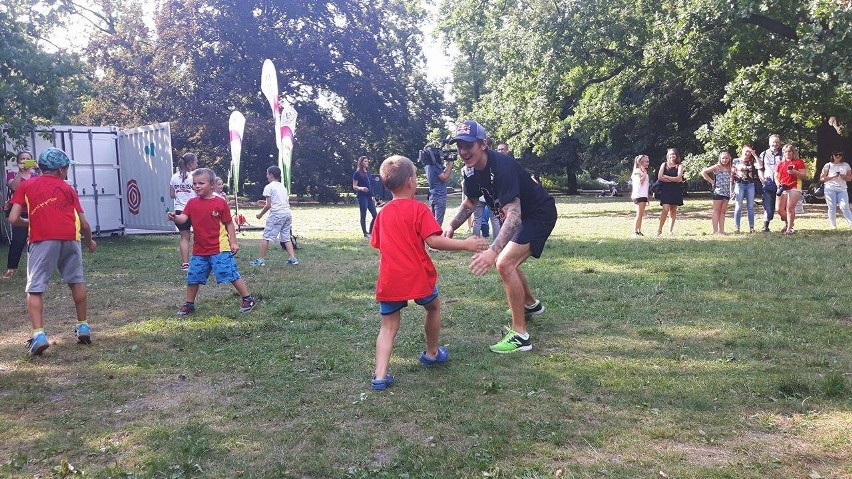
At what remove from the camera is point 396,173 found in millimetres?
5000

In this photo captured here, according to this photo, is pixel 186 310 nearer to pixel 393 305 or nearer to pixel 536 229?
pixel 393 305

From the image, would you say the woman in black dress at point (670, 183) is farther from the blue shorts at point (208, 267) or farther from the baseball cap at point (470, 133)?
the baseball cap at point (470, 133)

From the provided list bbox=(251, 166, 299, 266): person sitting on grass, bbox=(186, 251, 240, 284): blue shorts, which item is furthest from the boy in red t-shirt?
bbox=(251, 166, 299, 266): person sitting on grass

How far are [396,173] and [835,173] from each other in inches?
471

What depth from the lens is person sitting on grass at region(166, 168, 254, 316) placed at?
7.80m

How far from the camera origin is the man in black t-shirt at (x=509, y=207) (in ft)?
18.4

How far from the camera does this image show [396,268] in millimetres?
5023

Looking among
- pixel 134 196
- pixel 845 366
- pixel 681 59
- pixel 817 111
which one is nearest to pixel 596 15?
pixel 681 59

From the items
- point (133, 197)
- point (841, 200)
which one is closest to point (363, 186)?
point (133, 197)

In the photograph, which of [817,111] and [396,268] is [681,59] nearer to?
[817,111]

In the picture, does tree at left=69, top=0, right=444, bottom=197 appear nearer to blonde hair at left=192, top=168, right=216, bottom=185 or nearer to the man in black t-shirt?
blonde hair at left=192, top=168, right=216, bottom=185

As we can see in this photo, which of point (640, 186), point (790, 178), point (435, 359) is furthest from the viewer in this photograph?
point (640, 186)

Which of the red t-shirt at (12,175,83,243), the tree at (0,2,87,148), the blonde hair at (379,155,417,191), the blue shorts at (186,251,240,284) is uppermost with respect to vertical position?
the tree at (0,2,87,148)

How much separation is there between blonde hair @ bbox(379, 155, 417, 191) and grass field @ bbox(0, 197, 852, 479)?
4.57 ft
